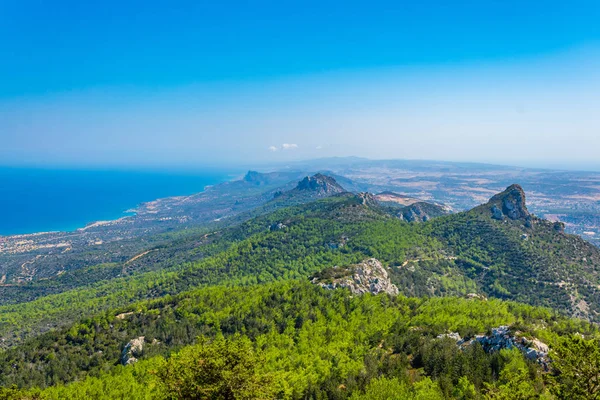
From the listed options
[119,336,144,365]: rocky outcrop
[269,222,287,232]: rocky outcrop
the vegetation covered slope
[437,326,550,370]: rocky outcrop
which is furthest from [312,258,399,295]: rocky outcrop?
[269,222,287,232]: rocky outcrop

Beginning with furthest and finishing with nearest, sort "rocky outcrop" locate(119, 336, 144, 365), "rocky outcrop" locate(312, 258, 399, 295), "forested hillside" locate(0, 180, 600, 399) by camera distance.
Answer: "rocky outcrop" locate(312, 258, 399, 295) < "rocky outcrop" locate(119, 336, 144, 365) < "forested hillside" locate(0, 180, 600, 399)

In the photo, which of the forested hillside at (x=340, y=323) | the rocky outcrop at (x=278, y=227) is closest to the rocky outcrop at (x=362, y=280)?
the forested hillside at (x=340, y=323)

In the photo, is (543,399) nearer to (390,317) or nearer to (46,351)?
(390,317)

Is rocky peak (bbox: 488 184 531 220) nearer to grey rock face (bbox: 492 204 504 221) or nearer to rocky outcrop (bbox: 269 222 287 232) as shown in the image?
grey rock face (bbox: 492 204 504 221)

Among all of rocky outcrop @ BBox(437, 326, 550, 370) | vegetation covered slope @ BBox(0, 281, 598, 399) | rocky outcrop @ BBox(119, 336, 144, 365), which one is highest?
rocky outcrop @ BBox(437, 326, 550, 370)

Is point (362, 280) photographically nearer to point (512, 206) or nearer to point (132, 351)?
point (132, 351)

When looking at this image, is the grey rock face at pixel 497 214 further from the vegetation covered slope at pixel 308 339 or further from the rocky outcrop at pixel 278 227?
the rocky outcrop at pixel 278 227

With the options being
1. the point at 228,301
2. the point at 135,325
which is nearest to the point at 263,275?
the point at 228,301
